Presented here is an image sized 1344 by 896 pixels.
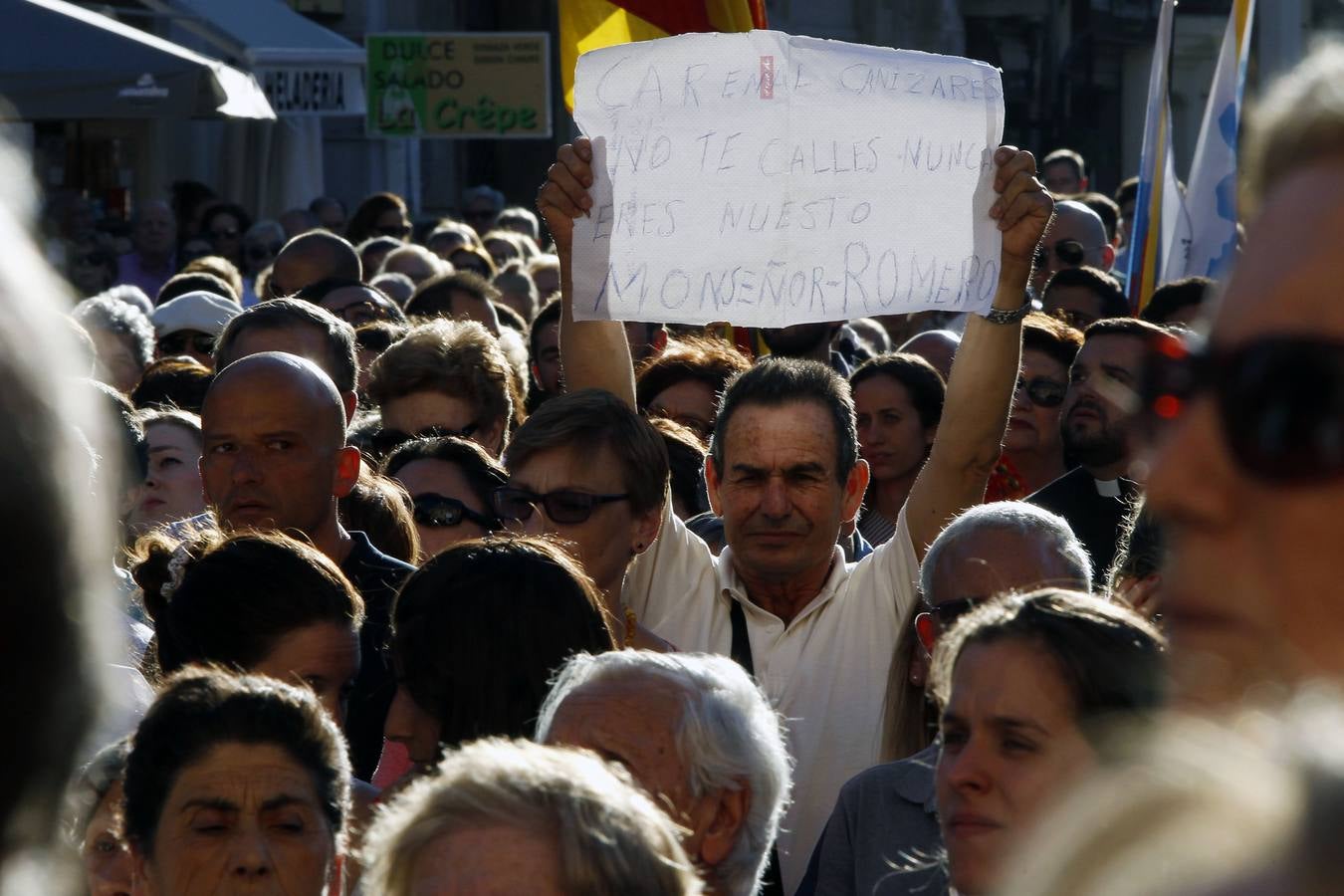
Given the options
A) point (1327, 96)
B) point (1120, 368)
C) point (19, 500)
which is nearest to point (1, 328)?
point (19, 500)

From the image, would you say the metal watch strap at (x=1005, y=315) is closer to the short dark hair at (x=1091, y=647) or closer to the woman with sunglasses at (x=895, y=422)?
the short dark hair at (x=1091, y=647)

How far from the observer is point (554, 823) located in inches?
83.2

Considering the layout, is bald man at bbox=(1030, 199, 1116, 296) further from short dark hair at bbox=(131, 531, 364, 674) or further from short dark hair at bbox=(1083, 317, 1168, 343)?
short dark hair at bbox=(131, 531, 364, 674)

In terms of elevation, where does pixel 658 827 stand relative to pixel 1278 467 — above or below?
below

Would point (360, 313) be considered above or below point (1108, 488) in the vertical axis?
above

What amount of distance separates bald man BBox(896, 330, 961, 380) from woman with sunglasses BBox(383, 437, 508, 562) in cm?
247

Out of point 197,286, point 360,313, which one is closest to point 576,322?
point 360,313

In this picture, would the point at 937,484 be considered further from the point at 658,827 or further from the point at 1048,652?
the point at 658,827

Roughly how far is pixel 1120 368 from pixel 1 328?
5.33 meters

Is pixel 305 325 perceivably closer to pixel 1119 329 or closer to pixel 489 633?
pixel 1119 329

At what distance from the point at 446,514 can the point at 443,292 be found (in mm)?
3450

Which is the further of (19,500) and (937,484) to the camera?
(937,484)

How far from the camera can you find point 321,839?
289 centimetres

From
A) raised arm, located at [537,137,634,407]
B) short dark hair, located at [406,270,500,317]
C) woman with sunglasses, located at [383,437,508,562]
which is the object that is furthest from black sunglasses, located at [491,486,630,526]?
short dark hair, located at [406,270,500,317]
